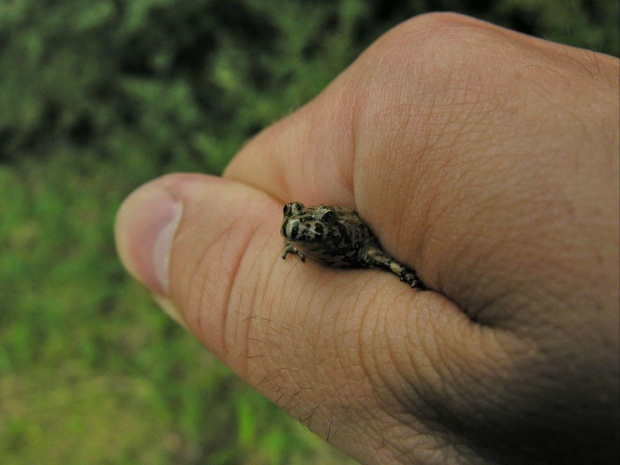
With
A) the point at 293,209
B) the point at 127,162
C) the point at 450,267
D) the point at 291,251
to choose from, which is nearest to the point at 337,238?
the point at 293,209

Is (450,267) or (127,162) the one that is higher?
(450,267)

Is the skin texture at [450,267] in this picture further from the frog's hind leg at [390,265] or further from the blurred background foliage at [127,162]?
the blurred background foliage at [127,162]

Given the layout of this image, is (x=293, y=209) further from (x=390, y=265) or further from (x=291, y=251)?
(x=390, y=265)

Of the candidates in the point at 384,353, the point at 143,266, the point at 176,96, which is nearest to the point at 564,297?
the point at 384,353

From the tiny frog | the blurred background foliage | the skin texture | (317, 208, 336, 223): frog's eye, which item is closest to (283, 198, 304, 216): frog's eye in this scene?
the tiny frog

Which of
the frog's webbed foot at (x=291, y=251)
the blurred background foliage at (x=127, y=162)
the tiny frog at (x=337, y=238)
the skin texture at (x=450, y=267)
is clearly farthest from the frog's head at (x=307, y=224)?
the blurred background foliage at (x=127, y=162)

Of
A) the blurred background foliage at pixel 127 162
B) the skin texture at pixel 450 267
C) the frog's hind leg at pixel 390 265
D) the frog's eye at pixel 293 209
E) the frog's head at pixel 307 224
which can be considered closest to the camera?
the skin texture at pixel 450 267
